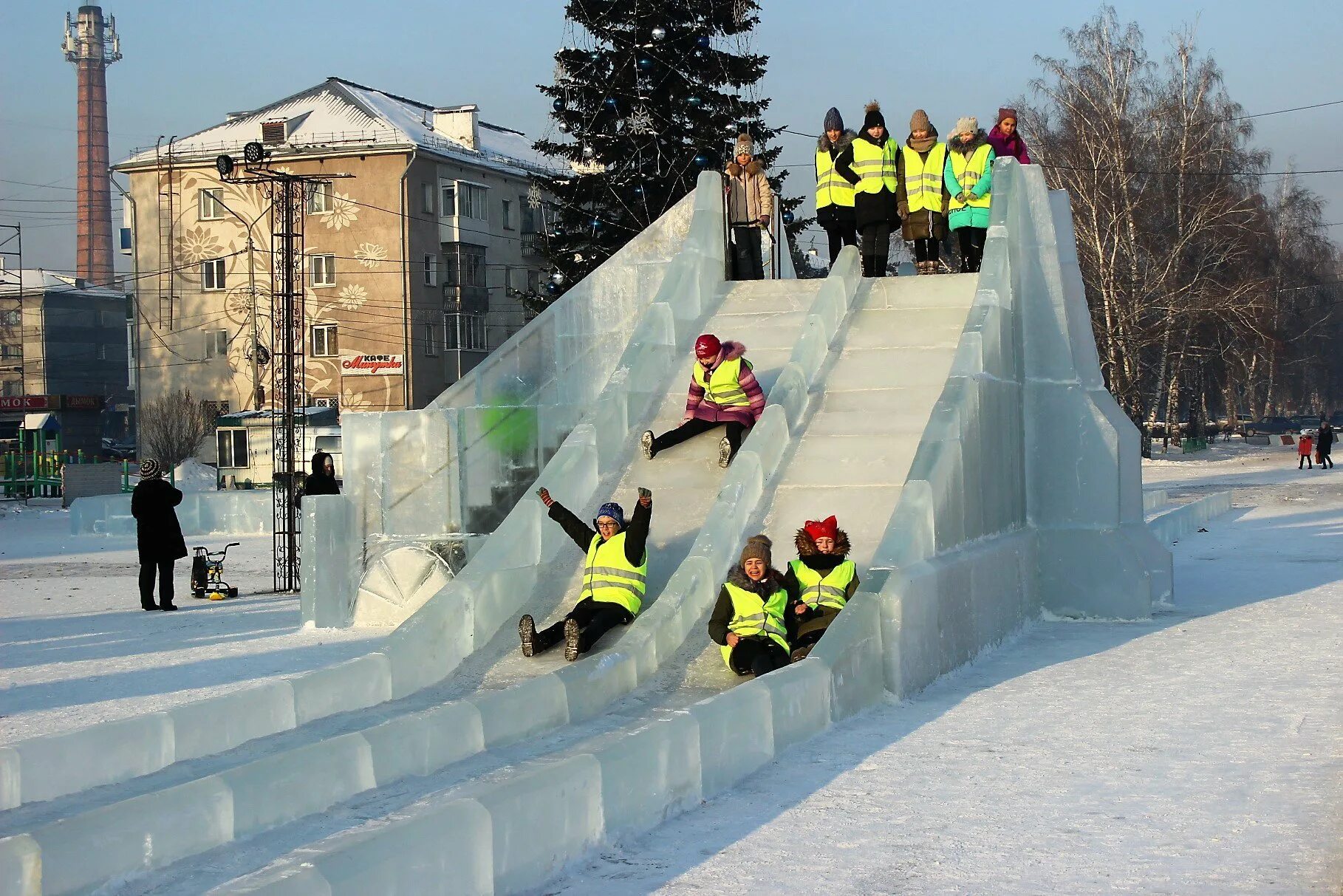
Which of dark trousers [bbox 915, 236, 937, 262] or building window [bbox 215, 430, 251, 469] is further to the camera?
building window [bbox 215, 430, 251, 469]

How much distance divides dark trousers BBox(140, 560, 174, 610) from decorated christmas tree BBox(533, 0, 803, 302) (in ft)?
45.5

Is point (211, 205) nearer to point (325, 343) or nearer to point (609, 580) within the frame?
point (325, 343)

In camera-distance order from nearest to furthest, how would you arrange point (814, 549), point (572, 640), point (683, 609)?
point (814, 549) < point (572, 640) < point (683, 609)

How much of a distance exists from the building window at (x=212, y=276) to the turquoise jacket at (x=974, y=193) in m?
44.4

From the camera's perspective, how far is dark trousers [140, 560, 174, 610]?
1612 cm

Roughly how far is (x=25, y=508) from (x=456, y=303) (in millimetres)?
18208

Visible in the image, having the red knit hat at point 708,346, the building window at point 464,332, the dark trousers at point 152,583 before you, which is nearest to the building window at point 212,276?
the building window at point 464,332

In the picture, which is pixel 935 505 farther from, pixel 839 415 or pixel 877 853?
Answer: pixel 877 853

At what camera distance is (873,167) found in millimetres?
15281

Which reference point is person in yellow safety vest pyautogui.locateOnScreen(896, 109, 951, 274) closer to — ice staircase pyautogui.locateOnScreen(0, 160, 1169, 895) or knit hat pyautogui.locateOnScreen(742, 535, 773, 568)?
ice staircase pyautogui.locateOnScreen(0, 160, 1169, 895)

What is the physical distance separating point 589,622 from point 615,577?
1.31ft

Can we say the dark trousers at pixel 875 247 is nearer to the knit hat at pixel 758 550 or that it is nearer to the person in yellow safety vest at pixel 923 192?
the person in yellow safety vest at pixel 923 192

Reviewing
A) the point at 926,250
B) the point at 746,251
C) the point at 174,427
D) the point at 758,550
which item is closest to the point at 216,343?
the point at 174,427

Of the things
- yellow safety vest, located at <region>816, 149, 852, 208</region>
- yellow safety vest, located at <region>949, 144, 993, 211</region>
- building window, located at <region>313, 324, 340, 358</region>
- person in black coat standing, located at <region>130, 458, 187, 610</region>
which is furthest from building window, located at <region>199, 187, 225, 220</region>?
yellow safety vest, located at <region>949, 144, 993, 211</region>
